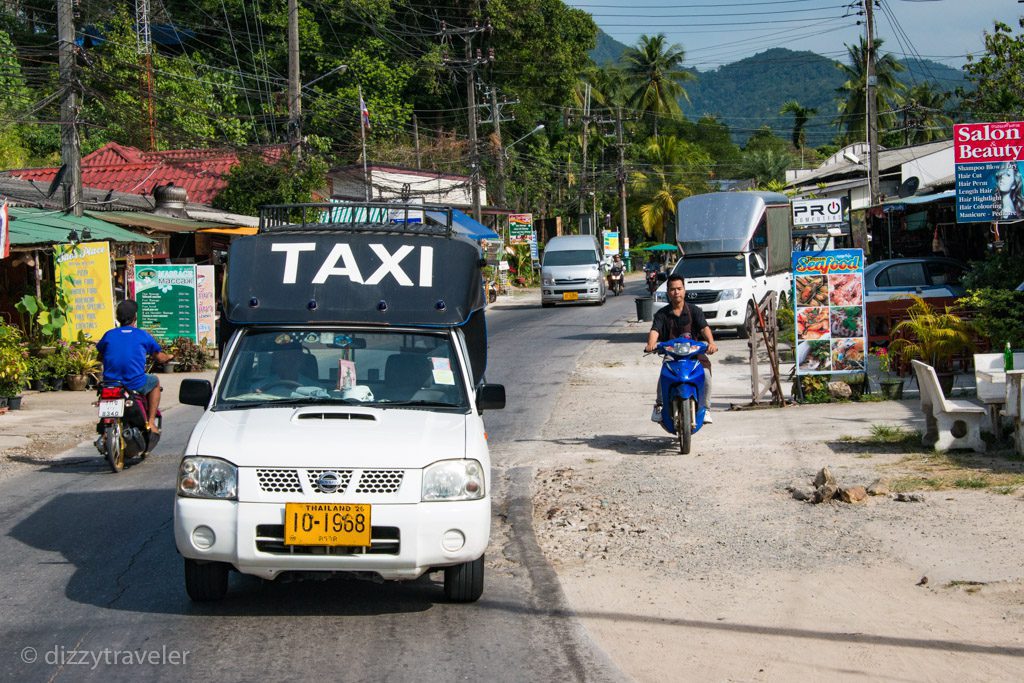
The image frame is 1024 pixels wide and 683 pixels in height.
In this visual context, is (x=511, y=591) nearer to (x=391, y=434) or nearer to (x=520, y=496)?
(x=391, y=434)

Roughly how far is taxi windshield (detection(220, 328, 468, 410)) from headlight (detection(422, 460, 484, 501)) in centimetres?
84

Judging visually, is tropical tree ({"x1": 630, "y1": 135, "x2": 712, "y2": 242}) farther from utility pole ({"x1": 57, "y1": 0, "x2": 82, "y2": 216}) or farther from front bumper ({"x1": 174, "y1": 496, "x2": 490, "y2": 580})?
front bumper ({"x1": 174, "y1": 496, "x2": 490, "y2": 580})

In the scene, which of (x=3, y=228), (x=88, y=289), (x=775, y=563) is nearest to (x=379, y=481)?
(x=775, y=563)

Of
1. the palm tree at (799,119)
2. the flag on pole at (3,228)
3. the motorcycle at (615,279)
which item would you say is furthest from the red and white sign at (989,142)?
the palm tree at (799,119)

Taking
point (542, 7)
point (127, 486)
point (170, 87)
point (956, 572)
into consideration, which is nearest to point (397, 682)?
point (956, 572)

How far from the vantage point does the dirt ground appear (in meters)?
5.79

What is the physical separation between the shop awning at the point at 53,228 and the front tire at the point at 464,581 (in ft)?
49.1

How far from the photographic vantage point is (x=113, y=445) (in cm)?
1165

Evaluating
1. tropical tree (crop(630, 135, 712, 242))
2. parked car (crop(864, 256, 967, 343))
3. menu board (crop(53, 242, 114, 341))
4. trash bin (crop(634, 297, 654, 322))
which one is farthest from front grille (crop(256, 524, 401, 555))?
tropical tree (crop(630, 135, 712, 242))

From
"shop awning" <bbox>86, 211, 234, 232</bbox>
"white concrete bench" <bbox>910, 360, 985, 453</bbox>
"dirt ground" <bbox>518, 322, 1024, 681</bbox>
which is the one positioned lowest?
"dirt ground" <bbox>518, 322, 1024, 681</bbox>

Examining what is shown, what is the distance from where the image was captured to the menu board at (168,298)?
23312 mm

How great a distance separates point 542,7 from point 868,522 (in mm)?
61607

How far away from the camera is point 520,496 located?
9.91 meters

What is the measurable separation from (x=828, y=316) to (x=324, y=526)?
10897 mm
